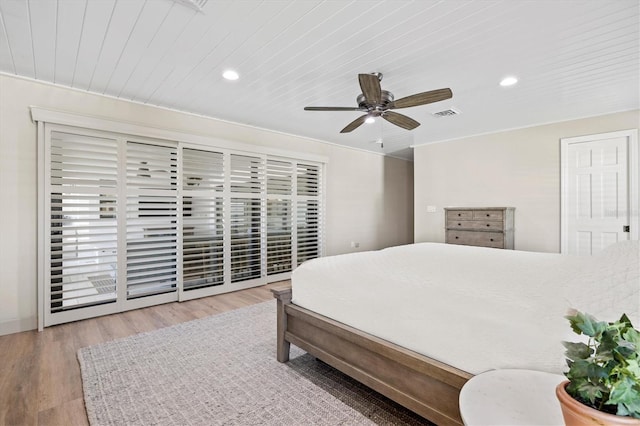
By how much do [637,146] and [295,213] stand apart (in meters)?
4.83

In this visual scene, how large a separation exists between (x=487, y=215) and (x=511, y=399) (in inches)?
163

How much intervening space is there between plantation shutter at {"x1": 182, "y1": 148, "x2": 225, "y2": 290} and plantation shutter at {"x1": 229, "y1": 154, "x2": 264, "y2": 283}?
19 cm

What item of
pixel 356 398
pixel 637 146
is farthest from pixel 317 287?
pixel 637 146

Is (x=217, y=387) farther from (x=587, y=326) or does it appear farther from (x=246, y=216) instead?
(x=246, y=216)

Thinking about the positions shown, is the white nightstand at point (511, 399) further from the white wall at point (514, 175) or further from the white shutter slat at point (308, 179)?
the white shutter slat at point (308, 179)

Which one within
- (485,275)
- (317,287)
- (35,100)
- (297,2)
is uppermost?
(297,2)

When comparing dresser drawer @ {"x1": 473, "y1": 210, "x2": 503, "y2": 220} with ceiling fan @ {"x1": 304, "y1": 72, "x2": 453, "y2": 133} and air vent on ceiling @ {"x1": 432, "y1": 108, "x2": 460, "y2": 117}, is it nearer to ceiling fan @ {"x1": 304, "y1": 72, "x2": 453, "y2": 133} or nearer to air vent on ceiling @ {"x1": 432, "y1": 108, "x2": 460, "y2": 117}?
air vent on ceiling @ {"x1": 432, "y1": 108, "x2": 460, "y2": 117}

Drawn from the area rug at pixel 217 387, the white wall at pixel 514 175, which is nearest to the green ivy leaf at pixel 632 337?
the area rug at pixel 217 387

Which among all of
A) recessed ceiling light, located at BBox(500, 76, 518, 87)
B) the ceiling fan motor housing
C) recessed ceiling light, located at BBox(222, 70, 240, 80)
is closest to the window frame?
recessed ceiling light, located at BBox(222, 70, 240, 80)

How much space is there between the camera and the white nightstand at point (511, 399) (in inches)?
34.5

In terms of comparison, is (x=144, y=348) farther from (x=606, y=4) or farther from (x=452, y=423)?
(x=606, y=4)

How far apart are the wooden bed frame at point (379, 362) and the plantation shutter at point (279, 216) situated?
2.65 m

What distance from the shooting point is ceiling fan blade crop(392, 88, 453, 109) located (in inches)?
94.3

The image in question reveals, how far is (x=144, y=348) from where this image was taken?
2.58 metres
